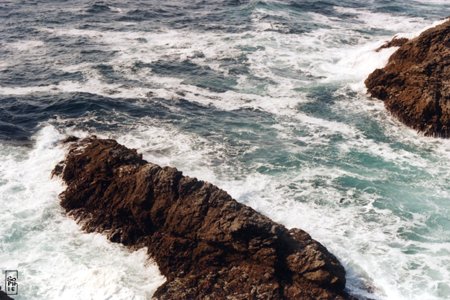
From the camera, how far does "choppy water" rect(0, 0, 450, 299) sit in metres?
15.8

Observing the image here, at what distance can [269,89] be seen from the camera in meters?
30.4

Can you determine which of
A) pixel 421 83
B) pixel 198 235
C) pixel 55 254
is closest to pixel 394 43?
pixel 421 83

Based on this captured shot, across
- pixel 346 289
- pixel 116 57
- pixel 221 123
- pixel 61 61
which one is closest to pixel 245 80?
pixel 221 123

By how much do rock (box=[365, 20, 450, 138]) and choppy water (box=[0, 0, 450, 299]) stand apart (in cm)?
78

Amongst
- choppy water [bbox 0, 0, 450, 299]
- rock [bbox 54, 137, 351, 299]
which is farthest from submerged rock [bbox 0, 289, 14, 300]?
rock [bbox 54, 137, 351, 299]

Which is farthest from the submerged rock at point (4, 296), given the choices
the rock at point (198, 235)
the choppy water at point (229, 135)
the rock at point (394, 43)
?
the rock at point (394, 43)

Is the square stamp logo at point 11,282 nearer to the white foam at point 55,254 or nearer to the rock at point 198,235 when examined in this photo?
the white foam at point 55,254

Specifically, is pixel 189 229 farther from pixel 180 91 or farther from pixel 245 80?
pixel 245 80

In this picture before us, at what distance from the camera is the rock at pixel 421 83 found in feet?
80.6

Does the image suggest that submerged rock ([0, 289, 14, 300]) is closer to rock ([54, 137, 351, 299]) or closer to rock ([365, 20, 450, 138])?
rock ([54, 137, 351, 299])

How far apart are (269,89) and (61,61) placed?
16.1m

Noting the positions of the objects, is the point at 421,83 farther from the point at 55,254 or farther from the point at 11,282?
the point at 11,282

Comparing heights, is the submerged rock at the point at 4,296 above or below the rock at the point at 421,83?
below

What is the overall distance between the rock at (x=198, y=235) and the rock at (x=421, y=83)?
13.1 m
